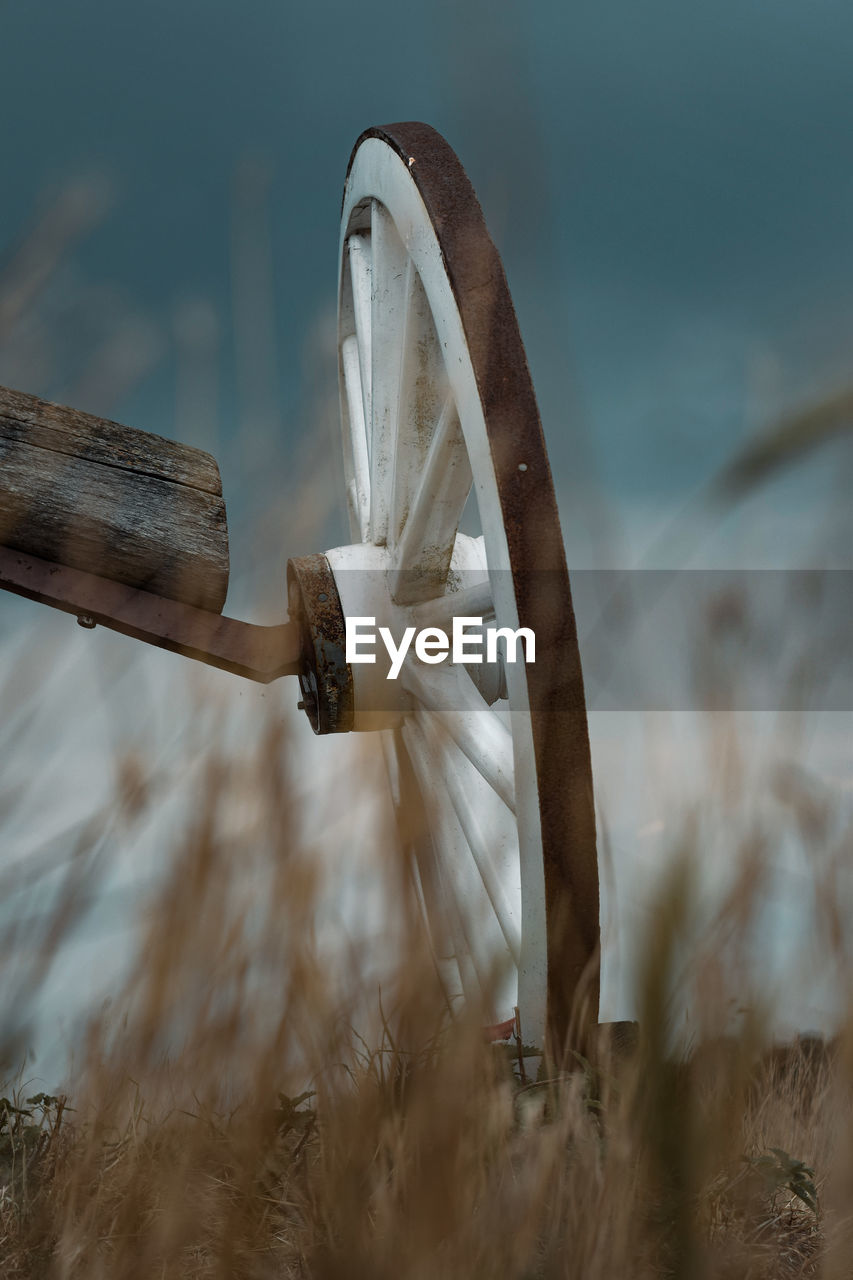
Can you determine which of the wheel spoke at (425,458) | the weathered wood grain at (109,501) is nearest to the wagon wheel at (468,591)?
the wheel spoke at (425,458)

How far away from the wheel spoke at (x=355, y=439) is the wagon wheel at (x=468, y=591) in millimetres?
433

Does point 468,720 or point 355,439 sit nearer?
point 468,720

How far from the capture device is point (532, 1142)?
1.11m

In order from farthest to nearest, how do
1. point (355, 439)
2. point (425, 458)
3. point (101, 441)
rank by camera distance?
point (355, 439), point (425, 458), point (101, 441)

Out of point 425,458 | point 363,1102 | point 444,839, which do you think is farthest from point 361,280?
point 363,1102

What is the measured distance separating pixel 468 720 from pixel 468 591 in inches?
10.6

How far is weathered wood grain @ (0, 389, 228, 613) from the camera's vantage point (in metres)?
2.11

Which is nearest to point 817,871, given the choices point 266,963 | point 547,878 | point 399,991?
point 399,991

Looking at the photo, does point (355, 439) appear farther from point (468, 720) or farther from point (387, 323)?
point (468, 720)

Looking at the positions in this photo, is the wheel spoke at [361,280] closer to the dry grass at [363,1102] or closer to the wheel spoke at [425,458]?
the wheel spoke at [425,458]

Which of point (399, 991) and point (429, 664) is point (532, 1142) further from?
point (429, 664)

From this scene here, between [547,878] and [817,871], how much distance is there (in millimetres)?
912

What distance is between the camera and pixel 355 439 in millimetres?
3457

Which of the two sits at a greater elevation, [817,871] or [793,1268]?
[817,871]
